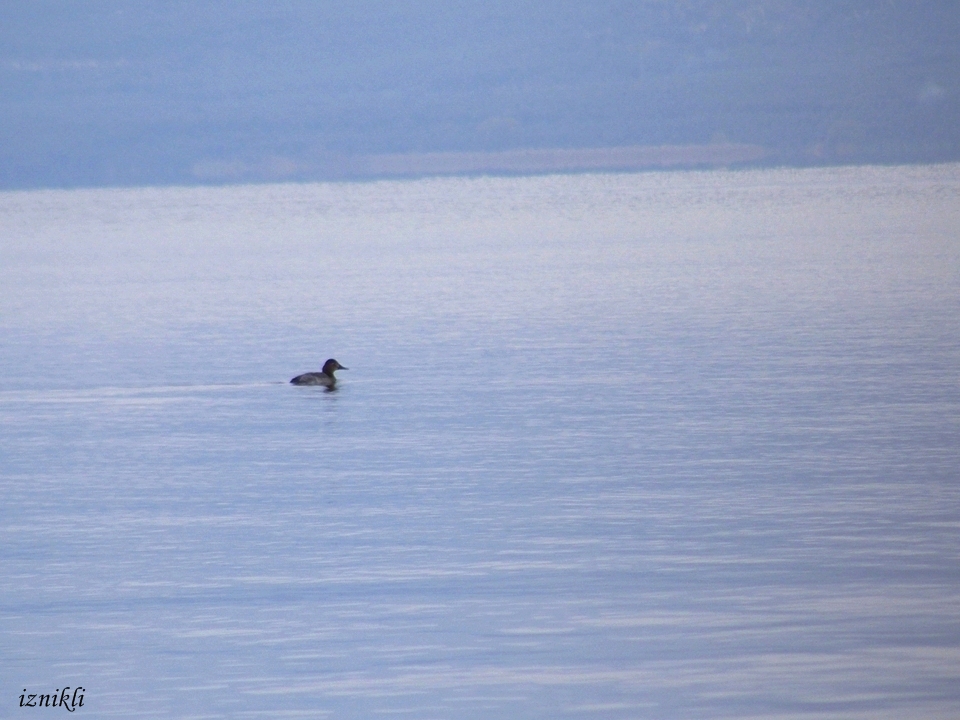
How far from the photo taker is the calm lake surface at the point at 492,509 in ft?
27.3

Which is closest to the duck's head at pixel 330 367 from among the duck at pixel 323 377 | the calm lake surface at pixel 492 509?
the duck at pixel 323 377

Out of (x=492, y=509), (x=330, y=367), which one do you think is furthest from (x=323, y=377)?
(x=492, y=509)

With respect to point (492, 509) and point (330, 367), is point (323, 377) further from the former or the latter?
point (492, 509)

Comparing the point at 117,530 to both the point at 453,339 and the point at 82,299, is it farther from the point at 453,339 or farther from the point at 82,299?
the point at 82,299

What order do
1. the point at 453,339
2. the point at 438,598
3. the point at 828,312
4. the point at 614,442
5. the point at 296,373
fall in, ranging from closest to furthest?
1. the point at 438,598
2. the point at 614,442
3. the point at 296,373
4. the point at 453,339
5. the point at 828,312

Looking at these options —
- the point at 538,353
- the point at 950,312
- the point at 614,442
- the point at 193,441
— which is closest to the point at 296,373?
the point at 538,353

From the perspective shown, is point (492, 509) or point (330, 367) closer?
point (492, 509)

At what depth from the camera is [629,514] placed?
11.4 meters

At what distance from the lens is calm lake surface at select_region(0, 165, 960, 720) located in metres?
8.33

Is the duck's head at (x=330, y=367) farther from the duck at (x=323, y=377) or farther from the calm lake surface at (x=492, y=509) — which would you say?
the calm lake surface at (x=492, y=509)

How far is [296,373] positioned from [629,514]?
8296 mm

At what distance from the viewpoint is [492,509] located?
1163 cm

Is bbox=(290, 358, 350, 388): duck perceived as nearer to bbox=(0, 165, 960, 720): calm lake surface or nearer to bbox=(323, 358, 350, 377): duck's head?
bbox=(323, 358, 350, 377): duck's head

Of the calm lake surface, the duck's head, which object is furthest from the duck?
the calm lake surface
